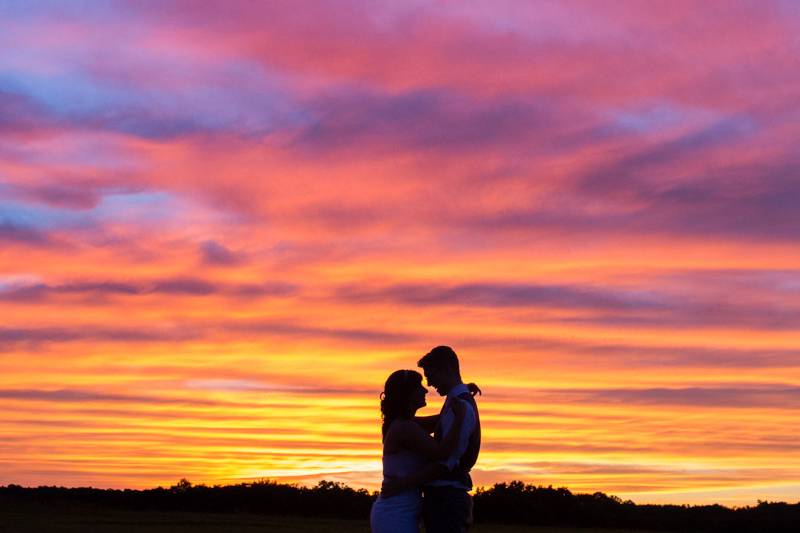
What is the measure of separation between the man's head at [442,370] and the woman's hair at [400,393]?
0.14 meters

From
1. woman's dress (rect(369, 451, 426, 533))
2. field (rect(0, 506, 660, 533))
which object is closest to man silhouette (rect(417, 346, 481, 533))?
woman's dress (rect(369, 451, 426, 533))

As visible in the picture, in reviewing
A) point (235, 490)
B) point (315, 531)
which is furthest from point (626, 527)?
point (235, 490)

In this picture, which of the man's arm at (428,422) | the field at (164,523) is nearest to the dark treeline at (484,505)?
the field at (164,523)

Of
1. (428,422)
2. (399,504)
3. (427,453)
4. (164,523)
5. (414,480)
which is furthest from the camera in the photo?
(164,523)

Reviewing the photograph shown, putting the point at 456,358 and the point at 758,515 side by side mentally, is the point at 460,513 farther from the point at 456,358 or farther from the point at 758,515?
the point at 758,515

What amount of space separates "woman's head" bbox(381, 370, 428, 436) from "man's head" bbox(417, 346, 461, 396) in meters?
0.14

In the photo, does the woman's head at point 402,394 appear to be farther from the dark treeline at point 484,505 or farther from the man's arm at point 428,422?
the dark treeline at point 484,505

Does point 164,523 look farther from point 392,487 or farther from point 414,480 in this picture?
point 414,480

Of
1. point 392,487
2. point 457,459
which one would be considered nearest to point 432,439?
point 457,459

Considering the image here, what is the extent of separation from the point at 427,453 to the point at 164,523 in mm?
24096

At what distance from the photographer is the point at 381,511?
1001 centimetres

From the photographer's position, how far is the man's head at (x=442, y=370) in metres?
9.96

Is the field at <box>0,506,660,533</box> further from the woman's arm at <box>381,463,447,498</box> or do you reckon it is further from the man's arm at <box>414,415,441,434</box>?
the woman's arm at <box>381,463,447,498</box>

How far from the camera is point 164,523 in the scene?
31859 millimetres
